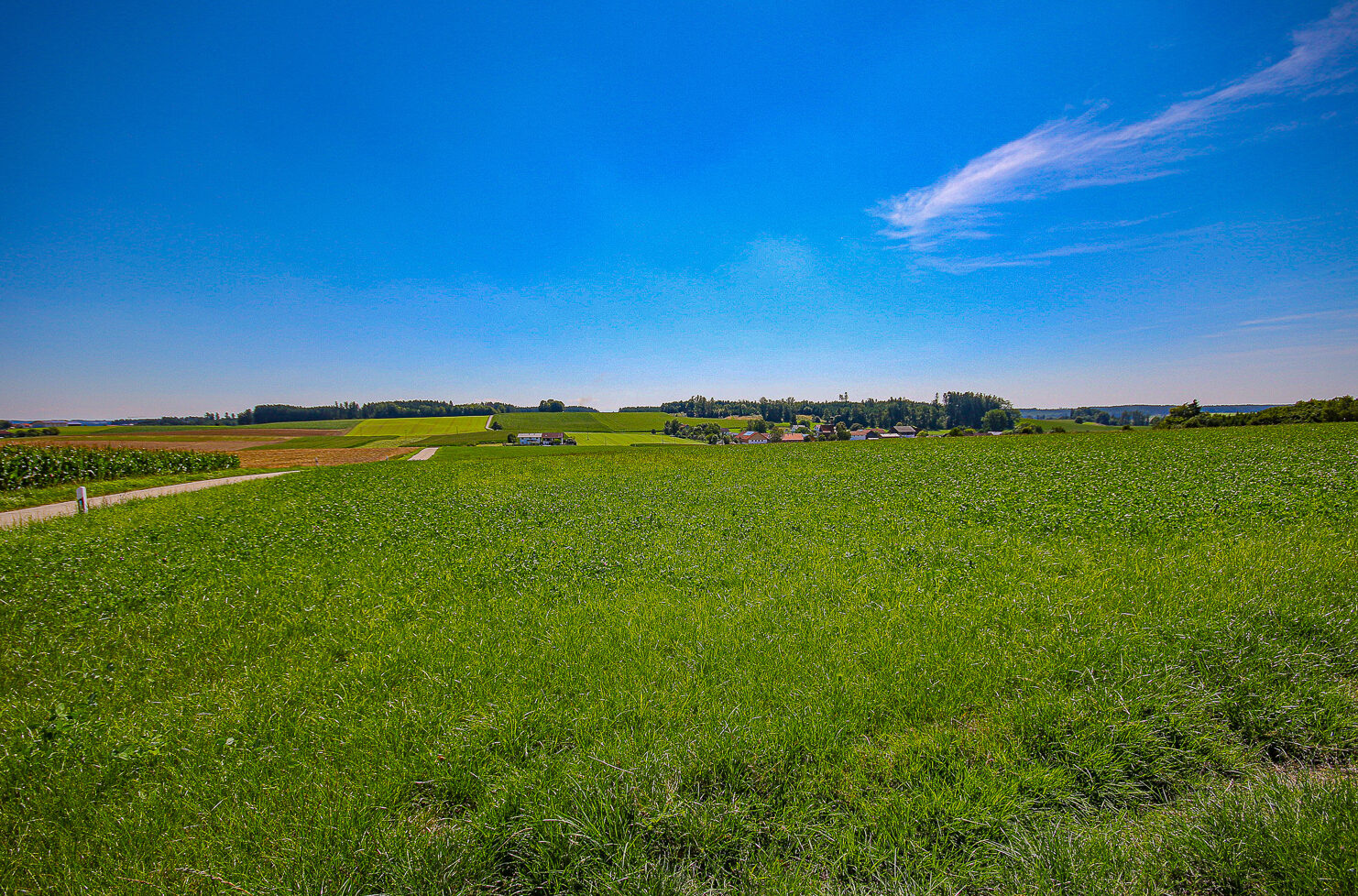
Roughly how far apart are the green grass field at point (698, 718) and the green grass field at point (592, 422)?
9093cm

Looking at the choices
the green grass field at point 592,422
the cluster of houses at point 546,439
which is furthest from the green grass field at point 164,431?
the cluster of houses at point 546,439

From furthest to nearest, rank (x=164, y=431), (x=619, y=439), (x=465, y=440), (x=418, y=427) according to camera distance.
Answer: (x=418, y=427), (x=164, y=431), (x=619, y=439), (x=465, y=440)

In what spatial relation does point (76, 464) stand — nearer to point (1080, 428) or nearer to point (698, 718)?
point (698, 718)

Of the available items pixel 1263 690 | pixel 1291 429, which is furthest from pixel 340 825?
pixel 1291 429

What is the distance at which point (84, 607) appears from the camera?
6633mm

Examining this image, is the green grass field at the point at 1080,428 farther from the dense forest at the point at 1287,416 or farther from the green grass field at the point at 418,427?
the green grass field at the point at 418,427

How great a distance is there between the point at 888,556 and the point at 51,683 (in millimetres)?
10828

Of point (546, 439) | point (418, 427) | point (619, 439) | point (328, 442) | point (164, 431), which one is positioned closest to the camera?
point (328, 442)

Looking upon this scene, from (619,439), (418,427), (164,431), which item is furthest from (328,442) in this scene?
(619,439)

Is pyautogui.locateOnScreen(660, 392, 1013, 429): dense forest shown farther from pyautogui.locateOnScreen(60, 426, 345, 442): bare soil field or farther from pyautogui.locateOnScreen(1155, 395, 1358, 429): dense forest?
pyautogui.locateOnScreen(60, 426, 345, 442): bare soil field

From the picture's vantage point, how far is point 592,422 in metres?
115

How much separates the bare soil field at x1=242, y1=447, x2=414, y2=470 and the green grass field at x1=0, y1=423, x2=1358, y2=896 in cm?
4649

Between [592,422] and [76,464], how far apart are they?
3547 inches

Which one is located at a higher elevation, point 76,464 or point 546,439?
point 546,439
